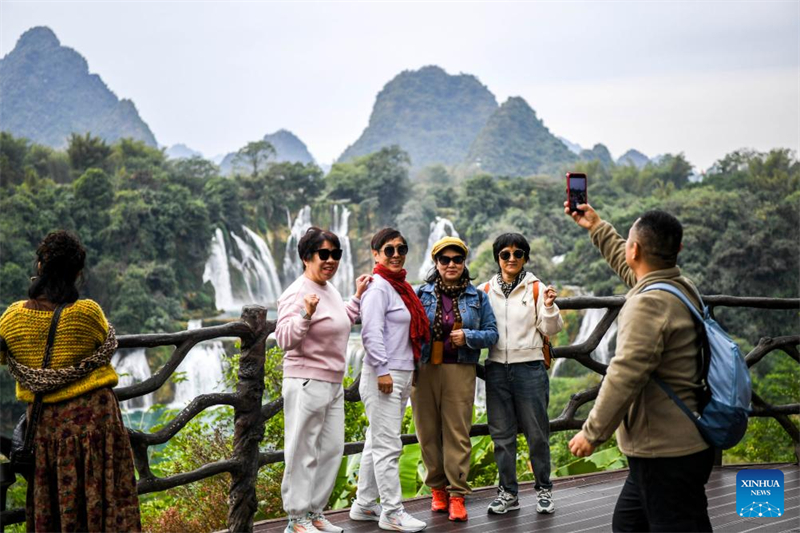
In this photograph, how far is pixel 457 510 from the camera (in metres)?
3.16

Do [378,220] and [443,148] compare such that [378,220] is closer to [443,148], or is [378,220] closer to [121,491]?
[121,491]

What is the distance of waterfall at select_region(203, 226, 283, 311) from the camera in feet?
105

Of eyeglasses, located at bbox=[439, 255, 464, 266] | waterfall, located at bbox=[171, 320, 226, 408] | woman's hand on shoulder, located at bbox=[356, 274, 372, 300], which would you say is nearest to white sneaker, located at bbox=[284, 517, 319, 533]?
woman's hand on shoulder, located at bbox=[356, 274, 372, 300]

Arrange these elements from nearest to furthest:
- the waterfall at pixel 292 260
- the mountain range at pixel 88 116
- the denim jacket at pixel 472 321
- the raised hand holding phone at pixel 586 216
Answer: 1. the raised hand holding phone at pixel 586 216
2. the denim jacket at pixel 472 321
3. the waterfall at pixel 292 260
4. the mountain range at pixel 88 116

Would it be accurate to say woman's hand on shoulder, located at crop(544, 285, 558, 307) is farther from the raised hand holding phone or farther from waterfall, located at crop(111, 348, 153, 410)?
waterfall, located at crop(111, 348, 153, 410)

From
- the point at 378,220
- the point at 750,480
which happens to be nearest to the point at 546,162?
the point at 378,220

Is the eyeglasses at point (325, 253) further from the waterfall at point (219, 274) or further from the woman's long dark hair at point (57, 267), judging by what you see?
the waterfall at point (219, 274)

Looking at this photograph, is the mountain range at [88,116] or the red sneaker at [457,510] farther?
the mountain range at [88,116]

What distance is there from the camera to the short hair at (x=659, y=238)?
2.08 m

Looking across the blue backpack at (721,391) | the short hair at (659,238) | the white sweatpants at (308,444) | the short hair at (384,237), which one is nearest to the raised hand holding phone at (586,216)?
the short hair at (659,238)

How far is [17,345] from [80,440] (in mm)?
310

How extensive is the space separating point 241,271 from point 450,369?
30.6 m

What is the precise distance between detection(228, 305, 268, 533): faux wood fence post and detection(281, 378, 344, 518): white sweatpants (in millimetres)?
186

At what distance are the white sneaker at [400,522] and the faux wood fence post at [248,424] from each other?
0.48 meters
